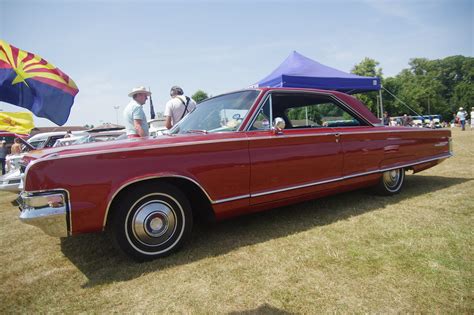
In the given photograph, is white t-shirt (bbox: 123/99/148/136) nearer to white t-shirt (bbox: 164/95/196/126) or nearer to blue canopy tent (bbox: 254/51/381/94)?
white t-shirt (bbox: 164/95/196/126)

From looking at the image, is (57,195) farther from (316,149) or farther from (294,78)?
(294,78)

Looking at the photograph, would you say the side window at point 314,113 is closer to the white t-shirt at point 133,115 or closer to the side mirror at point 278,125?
the side mirror at point 278,125

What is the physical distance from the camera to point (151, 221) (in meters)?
2.46

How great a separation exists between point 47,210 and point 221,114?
1891 millimetres

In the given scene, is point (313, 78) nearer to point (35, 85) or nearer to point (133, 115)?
point (133, 115)

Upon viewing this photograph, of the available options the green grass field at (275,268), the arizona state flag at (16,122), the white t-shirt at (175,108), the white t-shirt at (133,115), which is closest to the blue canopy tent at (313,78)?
the white t-shirt at (175,108)

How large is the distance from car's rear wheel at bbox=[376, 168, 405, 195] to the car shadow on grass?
96mm

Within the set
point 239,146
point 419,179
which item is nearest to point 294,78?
point 419,179

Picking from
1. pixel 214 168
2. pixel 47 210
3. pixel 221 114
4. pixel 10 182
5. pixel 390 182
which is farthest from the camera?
pixel 10 182

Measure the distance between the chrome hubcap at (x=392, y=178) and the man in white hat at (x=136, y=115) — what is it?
11.8ft

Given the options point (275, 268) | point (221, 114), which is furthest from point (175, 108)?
point (275, 268)

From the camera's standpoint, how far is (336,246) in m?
2.55

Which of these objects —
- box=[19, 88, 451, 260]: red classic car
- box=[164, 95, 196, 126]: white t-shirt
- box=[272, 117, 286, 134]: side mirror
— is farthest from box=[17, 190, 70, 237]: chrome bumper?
box=[164, 95, 196, 126]: white t-shirt

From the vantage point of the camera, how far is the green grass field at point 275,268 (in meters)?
1.82
